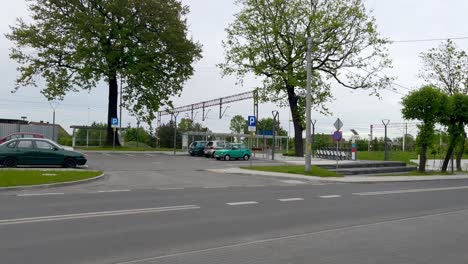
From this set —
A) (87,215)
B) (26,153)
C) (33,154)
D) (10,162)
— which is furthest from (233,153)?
(87,215)

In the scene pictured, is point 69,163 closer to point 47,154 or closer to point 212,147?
point 47,154

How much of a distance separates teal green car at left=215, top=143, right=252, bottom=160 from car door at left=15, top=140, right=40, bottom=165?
56.9 feet

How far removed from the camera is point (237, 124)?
420 ft

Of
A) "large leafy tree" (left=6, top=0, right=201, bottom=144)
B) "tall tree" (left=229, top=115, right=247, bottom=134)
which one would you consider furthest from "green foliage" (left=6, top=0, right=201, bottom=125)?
"tall tree" (left=229, top=115, right=247, bottom=134)

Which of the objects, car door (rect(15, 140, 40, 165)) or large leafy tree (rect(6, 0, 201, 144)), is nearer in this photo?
car door (rect(15, 140, 40, 165))

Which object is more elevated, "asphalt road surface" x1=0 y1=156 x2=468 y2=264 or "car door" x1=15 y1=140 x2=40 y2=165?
"car door" x1=15 y1=140 x2=40 y2=165

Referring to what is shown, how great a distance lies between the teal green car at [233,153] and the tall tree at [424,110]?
1231cm

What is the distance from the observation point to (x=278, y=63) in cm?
4222

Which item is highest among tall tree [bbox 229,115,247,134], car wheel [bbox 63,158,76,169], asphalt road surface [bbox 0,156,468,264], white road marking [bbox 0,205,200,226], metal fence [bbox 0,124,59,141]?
tall tree [bbox 229,115,247,134]

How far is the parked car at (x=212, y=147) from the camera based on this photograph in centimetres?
3959

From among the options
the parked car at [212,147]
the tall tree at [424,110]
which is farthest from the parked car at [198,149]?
→ the tall tree at [424,110]

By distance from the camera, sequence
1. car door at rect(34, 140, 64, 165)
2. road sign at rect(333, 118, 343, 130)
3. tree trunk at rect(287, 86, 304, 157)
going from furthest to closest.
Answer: tree trunk at rect(287, 86, 304, 157), road sign at rect(333, 118, 343, 130), car door at rect(34, 140, 64, 165)

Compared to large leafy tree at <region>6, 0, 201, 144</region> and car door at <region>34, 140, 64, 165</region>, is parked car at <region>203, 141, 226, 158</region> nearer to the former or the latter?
large leafy tree at <region>6, 0, 201, 144</region>

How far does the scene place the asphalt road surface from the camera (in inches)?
284
